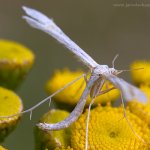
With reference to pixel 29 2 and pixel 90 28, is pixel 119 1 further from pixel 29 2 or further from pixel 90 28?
pixel 29 2

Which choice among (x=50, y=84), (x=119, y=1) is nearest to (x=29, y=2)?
(x=119, y=1)

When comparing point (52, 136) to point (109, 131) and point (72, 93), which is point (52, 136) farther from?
point (72, 93)

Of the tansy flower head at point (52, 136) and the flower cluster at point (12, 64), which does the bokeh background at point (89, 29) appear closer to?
the flower cluster at point (12, 64)

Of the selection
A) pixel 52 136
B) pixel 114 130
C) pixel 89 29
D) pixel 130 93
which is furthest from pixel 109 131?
pixel 89 29

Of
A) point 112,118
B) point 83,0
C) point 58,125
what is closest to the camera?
point 58,125

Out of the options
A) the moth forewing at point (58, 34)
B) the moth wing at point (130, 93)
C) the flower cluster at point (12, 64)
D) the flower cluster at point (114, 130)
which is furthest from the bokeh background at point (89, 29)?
the moth wing at point (130, 93)

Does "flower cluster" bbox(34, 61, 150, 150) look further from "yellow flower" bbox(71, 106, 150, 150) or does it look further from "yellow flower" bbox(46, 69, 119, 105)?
"yellow flower" bbox(46, 69, 119, 105)
